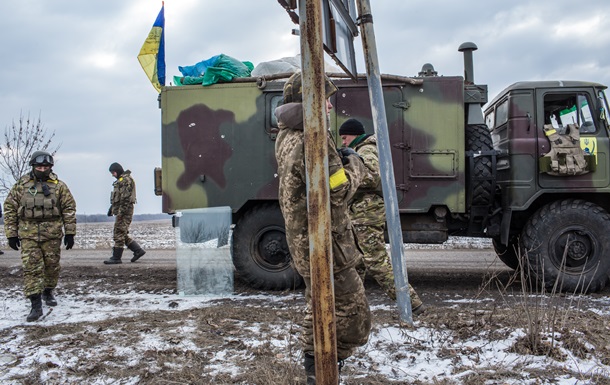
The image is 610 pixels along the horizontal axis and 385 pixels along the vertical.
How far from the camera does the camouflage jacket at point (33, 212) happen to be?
219 inches

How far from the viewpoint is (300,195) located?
8.96 ft

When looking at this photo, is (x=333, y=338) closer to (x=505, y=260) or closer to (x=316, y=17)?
(x=316, y=17)

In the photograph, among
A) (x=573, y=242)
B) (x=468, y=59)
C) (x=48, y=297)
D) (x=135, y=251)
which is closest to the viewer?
(x=48, y=297)

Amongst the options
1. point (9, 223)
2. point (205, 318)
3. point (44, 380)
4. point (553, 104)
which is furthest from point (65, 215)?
point (553, 104)

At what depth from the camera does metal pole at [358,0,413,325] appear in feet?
13.0

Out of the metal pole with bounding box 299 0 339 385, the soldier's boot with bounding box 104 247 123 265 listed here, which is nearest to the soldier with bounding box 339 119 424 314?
the metal pole with bounding box 299 0 339 385

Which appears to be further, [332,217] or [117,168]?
[117,168]

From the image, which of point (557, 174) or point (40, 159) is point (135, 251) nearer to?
point (40, 159)

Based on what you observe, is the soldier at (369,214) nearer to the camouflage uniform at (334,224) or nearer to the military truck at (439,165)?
the military truck at (439,165)

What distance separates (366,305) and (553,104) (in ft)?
15.4

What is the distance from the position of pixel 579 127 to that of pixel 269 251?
13.1ft

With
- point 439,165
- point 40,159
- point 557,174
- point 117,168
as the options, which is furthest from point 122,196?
point 557,174

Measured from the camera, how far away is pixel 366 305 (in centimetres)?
290

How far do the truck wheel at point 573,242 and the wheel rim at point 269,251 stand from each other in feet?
9.33
